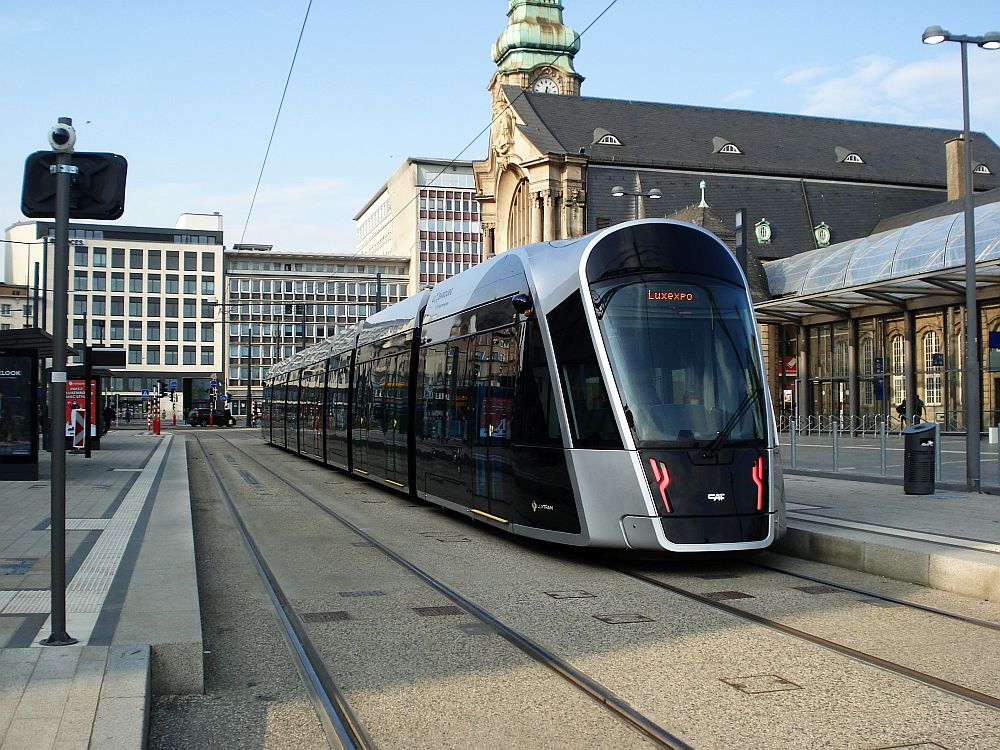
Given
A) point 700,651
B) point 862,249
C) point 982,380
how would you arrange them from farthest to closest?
1. point 862,249
2. point 982,380
3. point 700,651

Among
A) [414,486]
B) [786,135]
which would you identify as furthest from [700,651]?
[786,135]

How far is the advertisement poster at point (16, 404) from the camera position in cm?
1870

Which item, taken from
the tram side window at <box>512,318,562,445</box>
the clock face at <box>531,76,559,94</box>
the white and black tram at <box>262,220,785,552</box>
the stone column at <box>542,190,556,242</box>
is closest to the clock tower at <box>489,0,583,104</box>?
the clock face at <box>531,76,559,94</box>

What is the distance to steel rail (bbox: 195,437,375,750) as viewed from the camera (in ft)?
16.5

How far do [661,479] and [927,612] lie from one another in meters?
2.43

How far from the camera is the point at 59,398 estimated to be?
19.3 ft

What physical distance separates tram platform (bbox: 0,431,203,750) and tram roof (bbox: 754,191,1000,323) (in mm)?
21018

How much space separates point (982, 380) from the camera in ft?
132

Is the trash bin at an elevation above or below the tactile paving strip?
above

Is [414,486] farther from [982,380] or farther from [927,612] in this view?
[982,380]

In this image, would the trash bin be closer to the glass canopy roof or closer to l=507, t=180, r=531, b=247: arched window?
the glass canopy roof

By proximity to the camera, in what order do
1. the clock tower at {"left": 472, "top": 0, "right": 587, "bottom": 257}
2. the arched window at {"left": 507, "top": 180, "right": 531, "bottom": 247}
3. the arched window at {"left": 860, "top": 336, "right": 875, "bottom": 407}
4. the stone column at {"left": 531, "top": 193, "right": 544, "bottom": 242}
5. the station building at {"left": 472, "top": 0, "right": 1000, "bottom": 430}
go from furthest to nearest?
the arched window at {"left": 507, "top": 180, "right": 531, "bottom": 247} → the stone column at {"left": 531, "top": 193, "right": 544, "bottom": 242} → the clock tower at {"left": 472, "top": 0, "right": 587, "bottom": 257} → the station building at {"left": 472, "top": 0, "right": 1000, "bottom": 430} → the arched window at {"left": 860, "top": 336, "right": 875, "bottom": 407}

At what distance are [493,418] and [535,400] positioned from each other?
1155 millimetres

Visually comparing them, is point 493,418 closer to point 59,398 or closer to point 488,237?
point 59,398
